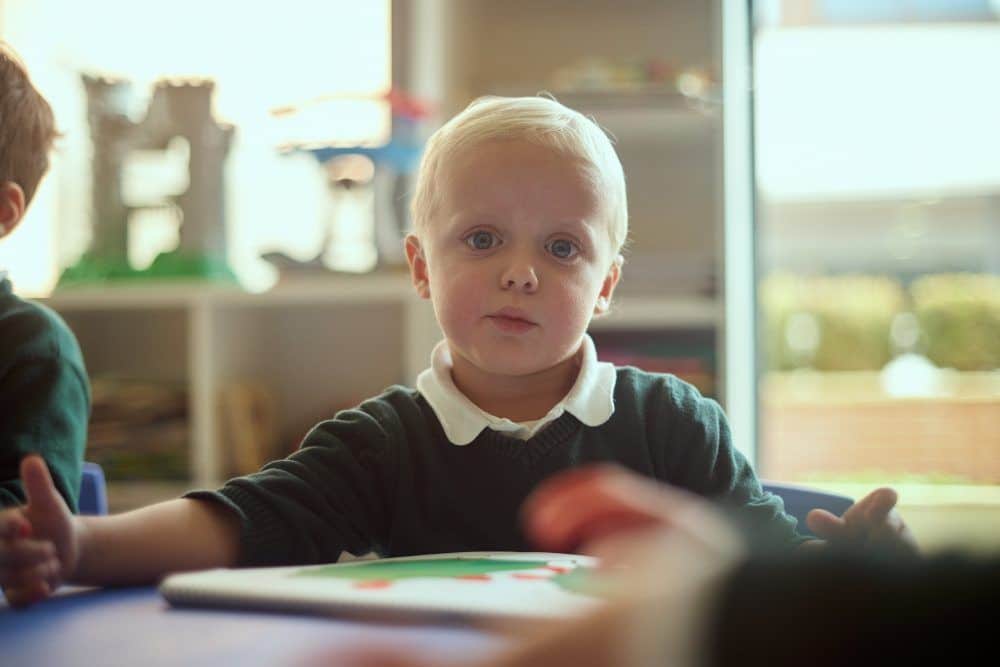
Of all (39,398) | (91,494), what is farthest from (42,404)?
(91,494)

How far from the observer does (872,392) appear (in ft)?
14.6

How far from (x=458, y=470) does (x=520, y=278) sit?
0.48ft

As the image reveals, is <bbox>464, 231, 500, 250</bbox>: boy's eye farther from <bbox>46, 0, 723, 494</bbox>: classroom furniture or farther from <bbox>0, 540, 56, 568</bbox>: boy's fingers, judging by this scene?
<bbox>46, 0, 723, 494</bbox>: classroom furniture

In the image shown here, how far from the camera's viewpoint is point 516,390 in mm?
923

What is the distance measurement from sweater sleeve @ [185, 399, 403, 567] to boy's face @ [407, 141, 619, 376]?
0.10 metres

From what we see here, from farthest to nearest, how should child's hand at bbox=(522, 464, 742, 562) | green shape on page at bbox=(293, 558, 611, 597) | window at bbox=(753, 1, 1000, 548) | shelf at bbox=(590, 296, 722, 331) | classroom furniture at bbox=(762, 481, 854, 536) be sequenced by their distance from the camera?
window at bbox=(753, 1, 1000, 548) → shelf at bbox=(590, 296, 722, 331) → classroom furniture at bbox=(762, 481, 854, 536) → green shape on page at bbox=(293, 558, 611, 597) → child's hand at bbox=(522, 464, 742, 562)

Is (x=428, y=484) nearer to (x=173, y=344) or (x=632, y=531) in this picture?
(x=632, y=531)

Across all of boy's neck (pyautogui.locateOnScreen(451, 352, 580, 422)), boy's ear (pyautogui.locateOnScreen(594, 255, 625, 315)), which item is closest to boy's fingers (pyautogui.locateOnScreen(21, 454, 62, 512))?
boy's neck (pyautogui.locateOnScreen(451, 352, 580, 422))

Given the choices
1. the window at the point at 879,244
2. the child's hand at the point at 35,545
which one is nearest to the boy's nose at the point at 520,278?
the child's hand at the point at 35,545

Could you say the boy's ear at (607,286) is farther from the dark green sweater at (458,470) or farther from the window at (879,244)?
the window at (879,244)

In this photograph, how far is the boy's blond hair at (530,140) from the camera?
35.4 inches

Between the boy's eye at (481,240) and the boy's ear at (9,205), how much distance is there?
0.50 meters

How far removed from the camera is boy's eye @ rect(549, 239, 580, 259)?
2.89ft

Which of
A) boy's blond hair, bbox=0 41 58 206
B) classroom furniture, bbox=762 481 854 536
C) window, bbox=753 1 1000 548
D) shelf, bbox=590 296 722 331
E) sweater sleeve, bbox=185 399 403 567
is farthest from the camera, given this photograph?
window, bbox=753 1 1000 548
